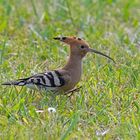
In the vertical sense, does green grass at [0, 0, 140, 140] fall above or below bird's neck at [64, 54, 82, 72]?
below

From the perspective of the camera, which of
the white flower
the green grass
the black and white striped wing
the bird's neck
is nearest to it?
the green grass

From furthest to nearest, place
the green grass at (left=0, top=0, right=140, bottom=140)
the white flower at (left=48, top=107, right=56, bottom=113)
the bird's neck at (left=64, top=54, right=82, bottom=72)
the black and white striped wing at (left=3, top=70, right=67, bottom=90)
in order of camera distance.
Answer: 1. the bird's neck at (left=64, top=54, right=82, bottom=72)
2. the black and white striped wing at (left=3, top=70, right=67, bottom=90)
3. the white flower at (left=48, top=107, right=56, bottom=113)
4. the green grass at (left=0, top=0, right=140, bottom=140)

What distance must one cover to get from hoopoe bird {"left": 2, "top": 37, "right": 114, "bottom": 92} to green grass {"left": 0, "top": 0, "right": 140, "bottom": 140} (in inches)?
4.4

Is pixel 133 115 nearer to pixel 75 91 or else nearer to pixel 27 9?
pixel 75 91

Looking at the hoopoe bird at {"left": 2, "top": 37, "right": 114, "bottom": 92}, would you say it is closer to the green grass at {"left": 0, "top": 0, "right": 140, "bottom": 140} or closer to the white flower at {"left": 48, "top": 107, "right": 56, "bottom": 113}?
the green grass at {"left": 0, "top": 0, "right": 140, "bottom": 140}

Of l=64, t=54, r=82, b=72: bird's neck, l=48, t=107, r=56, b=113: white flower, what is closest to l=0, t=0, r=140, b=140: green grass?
l=48, t=107, r=56, b=113: white flower

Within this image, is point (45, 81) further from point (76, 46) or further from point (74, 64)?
point (76, 46)

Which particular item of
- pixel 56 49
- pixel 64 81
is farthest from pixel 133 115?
pixel 56 49

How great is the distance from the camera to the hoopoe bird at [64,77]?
19.4 feet

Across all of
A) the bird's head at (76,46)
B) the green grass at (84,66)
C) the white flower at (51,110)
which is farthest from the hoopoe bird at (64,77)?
the white flower at (51,110)

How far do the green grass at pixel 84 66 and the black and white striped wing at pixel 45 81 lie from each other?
0.37 feet

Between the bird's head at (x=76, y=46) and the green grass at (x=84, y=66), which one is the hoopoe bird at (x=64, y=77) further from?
the green grass at (x=84, y=66)

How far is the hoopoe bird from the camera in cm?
593

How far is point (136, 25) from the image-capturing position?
8.93 metres
